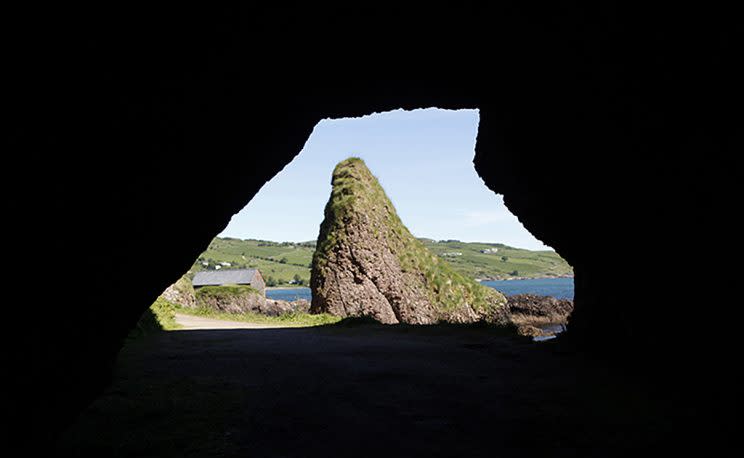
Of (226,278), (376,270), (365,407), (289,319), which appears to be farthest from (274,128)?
(226,278)

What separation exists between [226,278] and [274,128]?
6508cm

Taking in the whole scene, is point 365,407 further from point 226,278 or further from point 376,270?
point 226,278

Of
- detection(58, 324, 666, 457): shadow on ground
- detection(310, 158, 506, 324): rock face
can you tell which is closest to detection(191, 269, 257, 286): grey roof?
detection(310, 158, 506, 324): rock face

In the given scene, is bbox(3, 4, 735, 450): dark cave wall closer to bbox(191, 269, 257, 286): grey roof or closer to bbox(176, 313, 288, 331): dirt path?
bbox(176, 313, 288, 331): dirt path

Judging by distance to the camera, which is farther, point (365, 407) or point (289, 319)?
point (289, 319)

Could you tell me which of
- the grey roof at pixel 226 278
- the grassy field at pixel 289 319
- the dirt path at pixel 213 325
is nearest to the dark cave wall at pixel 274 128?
the dirt path at pixel 213 325

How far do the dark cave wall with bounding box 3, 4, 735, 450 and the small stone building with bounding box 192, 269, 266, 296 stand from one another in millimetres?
60986

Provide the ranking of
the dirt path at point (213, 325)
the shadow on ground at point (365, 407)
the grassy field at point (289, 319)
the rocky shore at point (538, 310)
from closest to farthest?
1. the shadow on ground at point (365, 407)
2. the dirt path at point (213, 325)
3. the grassy field at point (289, 319)
4. the rocky shore at point (538, 310)

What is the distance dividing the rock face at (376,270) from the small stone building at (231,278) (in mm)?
41494

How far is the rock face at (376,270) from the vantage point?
84.3 ft

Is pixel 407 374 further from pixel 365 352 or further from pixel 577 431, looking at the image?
pixel 577 431

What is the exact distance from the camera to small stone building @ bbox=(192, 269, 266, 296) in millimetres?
66375

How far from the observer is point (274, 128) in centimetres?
731

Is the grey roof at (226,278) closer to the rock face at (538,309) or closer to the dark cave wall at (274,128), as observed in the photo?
the rock face at (538,309)
